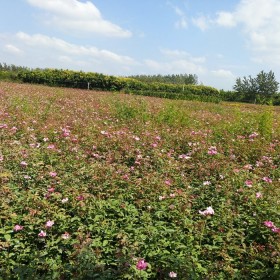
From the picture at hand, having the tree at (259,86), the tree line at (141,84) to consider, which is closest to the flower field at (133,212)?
the tree line at (141,84)

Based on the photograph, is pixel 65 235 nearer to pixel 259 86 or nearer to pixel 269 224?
pixel 269 224

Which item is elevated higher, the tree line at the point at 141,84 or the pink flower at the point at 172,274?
the tree line at the point at 141,84

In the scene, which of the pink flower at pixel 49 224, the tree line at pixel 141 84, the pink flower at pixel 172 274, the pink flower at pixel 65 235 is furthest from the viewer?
the tree line at pixel 141 84

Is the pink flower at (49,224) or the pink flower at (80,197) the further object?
the pink flower at (80,197)

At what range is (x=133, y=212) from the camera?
3186 millimetres

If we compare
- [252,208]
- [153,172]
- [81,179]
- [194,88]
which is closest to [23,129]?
[81,179]

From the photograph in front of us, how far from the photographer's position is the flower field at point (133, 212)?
2457 millimetres

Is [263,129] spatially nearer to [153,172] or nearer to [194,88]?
[153,172]

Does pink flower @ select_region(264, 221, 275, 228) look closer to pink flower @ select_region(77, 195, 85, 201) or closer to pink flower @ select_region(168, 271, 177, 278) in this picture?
pink flower @ select_region(168, 271, 177, 278)

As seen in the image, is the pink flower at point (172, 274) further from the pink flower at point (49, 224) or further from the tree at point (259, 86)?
the tree at point (259, 86)

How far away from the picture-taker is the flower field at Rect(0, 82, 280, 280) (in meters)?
2.46

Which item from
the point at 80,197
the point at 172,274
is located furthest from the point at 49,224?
the point at 172,274

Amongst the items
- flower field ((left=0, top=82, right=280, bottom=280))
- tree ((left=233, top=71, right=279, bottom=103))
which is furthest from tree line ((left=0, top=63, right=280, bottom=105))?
flower field ((left=0, top=82, right=280, bottom=280))

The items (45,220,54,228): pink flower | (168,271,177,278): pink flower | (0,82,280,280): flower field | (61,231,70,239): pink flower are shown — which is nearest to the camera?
(168,271,177,278): pink flower
